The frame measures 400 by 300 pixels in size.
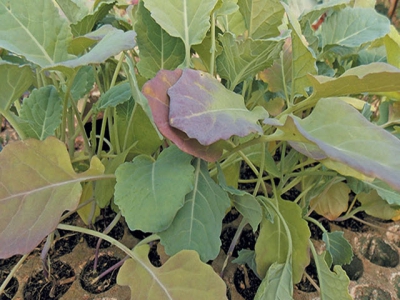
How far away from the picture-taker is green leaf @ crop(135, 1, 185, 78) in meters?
0.45

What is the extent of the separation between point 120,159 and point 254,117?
0.18 m

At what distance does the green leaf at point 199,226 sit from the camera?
14.9 inches

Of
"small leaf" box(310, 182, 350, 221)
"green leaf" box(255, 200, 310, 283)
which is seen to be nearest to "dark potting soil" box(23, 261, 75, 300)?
"green leaf" box(255, 200, 310, 283)

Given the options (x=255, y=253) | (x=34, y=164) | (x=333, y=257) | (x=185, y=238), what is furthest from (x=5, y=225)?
(x=333, y=257)

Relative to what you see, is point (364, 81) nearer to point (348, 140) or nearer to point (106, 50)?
point (348, 140)

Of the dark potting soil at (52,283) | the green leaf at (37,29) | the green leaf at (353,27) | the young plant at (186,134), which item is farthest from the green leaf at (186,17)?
the dark potting soil at (52,283)

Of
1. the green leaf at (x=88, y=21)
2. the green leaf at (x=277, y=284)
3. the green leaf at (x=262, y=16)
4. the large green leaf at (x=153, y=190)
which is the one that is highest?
the green leaf at (x=88, y=21)

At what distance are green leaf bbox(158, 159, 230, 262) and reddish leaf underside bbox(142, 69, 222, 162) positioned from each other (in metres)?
0.06

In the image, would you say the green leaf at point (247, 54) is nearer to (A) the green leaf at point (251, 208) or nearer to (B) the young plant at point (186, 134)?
(B) the young plant at point (186, 134)

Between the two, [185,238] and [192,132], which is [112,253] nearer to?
[185,238]

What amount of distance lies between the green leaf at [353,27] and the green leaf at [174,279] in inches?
14.3

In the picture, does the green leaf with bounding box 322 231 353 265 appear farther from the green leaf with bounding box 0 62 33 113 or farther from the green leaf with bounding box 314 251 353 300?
the green leaf with bounding box 0 62 33 113

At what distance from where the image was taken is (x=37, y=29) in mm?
405

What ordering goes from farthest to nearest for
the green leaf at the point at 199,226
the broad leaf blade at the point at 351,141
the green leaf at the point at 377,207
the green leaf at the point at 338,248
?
the green leaf at the point at 377,207 → the green leaf at the point at 338,248 → the green leaf at the point at 199,226 → the broad leaf blade at the point at 351,141
